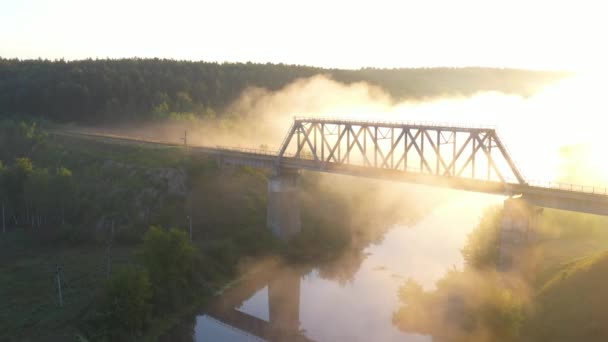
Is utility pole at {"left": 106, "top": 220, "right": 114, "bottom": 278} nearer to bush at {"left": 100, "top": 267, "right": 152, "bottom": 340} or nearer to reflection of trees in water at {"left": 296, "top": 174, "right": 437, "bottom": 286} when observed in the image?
bush at {"left": 100, "top": 267, "right": 152, "bottom": 340}

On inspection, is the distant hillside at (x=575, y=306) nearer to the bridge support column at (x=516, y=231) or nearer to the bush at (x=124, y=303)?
the bridge support column at (x=516, y=231)

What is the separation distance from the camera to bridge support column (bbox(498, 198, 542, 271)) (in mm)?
40812

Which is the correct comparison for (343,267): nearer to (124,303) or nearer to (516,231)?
(516,231)

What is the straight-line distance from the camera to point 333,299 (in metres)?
44.8

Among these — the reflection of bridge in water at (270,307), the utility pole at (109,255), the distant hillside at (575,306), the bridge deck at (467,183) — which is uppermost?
the bridge deck at (467,183)

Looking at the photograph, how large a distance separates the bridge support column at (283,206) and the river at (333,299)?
6.86 metres

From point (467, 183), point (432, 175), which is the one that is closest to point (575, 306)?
point (467, 183)

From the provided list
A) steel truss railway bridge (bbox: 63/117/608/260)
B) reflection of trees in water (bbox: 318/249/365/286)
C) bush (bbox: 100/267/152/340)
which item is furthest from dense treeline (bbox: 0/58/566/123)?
bush (bbox: 100/267/152/340)

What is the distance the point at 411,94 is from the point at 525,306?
14479cm

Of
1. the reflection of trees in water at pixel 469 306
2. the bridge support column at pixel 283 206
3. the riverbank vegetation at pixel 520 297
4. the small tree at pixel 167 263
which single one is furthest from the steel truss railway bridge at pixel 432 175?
the small tree at pixel 167 263

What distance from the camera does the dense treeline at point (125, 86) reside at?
Result: 11238 cm

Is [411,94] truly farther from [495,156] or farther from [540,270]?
[540,270]

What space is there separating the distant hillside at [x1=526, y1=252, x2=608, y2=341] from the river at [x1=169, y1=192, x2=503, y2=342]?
763 centimetres

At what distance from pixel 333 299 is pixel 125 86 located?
9156cm
